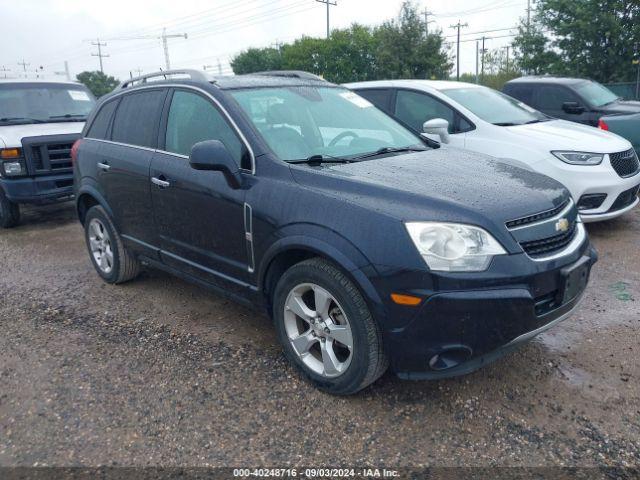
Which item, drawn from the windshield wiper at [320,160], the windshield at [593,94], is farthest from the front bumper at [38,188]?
the windshield at [593,94]

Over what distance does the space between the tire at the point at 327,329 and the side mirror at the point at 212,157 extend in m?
0.73

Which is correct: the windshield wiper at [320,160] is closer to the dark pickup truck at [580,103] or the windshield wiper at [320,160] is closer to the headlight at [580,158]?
the headlight at [580,158]

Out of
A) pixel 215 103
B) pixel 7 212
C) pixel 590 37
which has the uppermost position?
pixel 590 37

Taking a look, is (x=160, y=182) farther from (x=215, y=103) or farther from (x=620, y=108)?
(x=620, y=108)

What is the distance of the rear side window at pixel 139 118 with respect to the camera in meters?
4.11

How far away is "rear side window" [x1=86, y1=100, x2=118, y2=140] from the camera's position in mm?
4750

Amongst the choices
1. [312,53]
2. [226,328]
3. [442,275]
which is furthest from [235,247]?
[312,53]

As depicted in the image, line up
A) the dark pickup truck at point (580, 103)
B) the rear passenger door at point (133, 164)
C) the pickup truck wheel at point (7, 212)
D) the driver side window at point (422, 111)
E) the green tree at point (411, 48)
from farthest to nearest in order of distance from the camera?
the green tree at point (411, 48), the dark pickup truck at point (580, 103), the pickup truck wheel at point (7, 212), the driver side window at point (422, 111), the rear passenger door at point (133, 164)

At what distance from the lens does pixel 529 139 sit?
19.0 feet

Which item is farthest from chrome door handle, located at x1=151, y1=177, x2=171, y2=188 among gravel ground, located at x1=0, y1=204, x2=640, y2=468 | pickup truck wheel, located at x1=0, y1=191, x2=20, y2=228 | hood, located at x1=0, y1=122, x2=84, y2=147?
pickup truck wheel, located at x1=0, y1=191, x2=20, y2=228

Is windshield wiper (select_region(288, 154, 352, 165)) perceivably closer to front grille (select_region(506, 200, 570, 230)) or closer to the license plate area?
front grille (select_region(506, 200, 570, 230))

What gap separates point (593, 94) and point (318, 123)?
692cm

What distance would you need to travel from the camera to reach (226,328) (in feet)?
13.0

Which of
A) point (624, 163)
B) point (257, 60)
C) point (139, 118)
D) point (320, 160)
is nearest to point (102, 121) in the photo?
point (139, 118)
